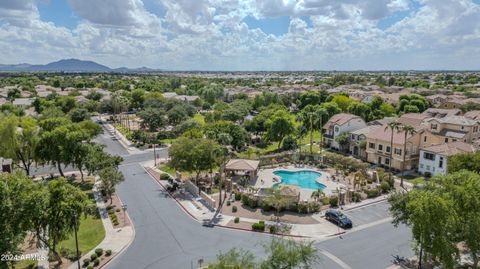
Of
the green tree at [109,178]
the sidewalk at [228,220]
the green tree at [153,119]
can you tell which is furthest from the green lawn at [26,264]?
Answer: the green tree at [153,119]

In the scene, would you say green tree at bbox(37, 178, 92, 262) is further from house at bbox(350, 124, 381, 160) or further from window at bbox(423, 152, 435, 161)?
house at bbox(350, 124, 381, 160)

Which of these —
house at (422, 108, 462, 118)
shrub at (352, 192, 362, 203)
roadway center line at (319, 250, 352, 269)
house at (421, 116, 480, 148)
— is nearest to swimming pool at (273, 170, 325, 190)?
shrub at (352, 192, 362, 203)

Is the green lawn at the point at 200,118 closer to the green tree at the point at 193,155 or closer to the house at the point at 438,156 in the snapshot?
the green tree at the point at 193,155

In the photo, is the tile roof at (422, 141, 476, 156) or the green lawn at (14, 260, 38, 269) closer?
the green lawn at (14, 260, 38, 269)

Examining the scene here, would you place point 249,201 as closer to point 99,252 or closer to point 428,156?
point 99,252

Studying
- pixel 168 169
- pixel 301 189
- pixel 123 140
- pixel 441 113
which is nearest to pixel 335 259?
pixel 301 189


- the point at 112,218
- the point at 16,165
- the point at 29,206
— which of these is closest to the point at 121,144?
the point at 16,165
